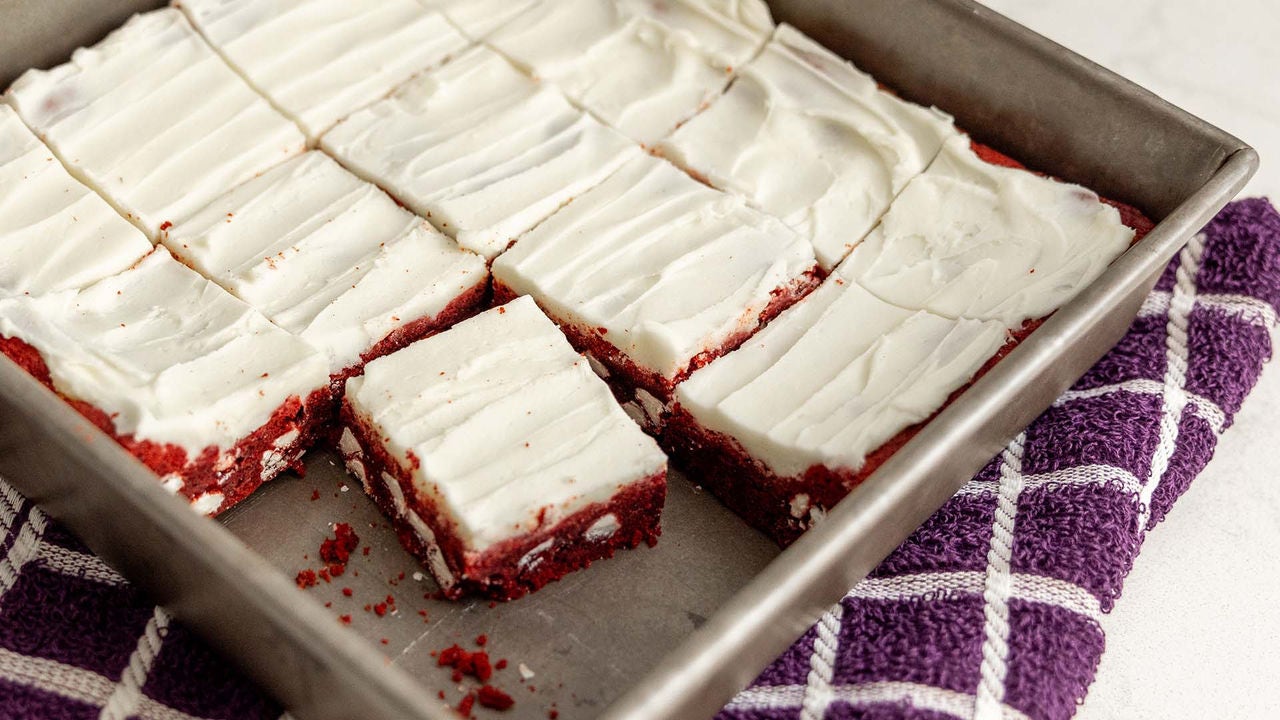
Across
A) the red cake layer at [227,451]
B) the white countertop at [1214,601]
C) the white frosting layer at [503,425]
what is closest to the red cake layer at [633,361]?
the white frosting layer at [503,425]

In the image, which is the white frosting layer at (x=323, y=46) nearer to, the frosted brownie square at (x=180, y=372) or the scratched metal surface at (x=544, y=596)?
the frosted brownie square at (x=180, y=372)

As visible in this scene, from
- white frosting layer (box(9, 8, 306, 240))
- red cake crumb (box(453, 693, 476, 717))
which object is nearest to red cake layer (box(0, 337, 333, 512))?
white frosting layer (box(9, 8, 306, 240))

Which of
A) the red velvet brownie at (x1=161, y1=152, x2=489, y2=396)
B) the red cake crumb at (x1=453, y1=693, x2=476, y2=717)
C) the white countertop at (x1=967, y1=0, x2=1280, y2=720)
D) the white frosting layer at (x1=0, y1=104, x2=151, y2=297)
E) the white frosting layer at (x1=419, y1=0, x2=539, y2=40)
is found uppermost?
the white frosting layer at (x1=419, y1=0, x2=539, y2=40)

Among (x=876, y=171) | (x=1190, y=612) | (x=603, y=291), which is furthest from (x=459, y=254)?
(x=1190, y=612)

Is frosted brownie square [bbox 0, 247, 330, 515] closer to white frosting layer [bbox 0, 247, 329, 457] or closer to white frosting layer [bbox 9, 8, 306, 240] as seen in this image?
white frosting layer [bbox 0, 247, 329, 457]

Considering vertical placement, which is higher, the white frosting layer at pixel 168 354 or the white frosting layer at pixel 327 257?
the white frosting layer at pixel 327 257
